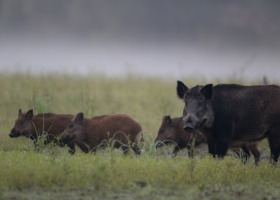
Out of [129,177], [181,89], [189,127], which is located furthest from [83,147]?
[129,177]

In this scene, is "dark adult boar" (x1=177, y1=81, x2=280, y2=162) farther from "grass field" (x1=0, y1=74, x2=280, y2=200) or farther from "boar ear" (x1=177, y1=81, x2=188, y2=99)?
"grass field" (x1=0, y1=74, x2=280, y2=200)

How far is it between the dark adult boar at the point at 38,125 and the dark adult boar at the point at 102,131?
0.80ft

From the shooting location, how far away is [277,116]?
1244 centimetres

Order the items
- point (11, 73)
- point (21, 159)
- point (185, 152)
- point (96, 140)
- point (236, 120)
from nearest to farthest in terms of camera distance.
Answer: point (21, 159), point (236, 120), point (96, 140), point (185, 152), point (11, 73)

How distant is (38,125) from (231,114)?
3981 mm

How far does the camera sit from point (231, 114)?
12.3 metres

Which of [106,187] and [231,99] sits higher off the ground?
[231,99]

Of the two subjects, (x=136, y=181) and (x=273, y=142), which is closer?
(x=136, y=181)

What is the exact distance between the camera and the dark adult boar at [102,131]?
45.9 feet

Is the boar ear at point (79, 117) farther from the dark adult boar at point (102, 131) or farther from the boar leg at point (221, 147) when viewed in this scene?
the boar leg at point (221, 147)

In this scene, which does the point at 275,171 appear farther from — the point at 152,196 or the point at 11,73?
the point at 11,73

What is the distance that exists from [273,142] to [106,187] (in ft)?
11.3

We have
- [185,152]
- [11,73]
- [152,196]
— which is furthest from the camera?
[11,73]

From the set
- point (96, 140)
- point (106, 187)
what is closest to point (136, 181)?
point (106, 187)
